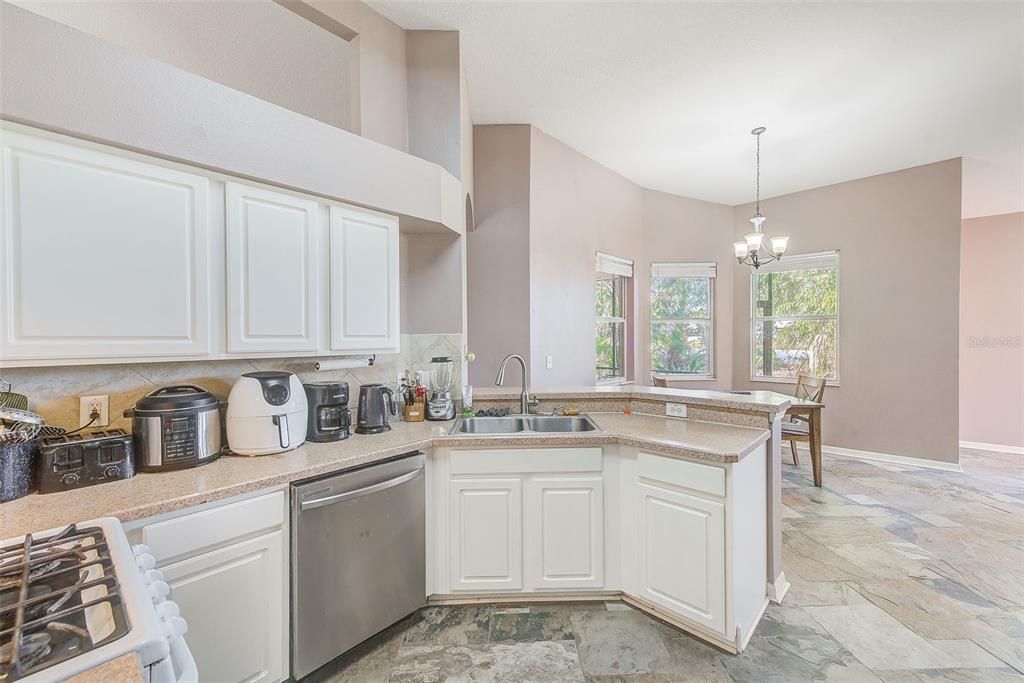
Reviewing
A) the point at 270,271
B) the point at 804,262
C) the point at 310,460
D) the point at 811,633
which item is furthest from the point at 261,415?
the point at 804,262

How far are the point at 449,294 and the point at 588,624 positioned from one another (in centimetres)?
189

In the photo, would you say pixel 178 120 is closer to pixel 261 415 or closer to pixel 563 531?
pixel 261 415

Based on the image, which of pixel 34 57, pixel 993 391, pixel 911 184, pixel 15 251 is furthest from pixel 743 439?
pixel 993 391

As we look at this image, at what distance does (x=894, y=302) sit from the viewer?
439cm

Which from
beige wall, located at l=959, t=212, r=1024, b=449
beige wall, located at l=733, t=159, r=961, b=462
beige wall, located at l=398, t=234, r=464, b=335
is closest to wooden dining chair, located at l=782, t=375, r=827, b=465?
beige wall, located at l=733, t=159, r=961, b=462

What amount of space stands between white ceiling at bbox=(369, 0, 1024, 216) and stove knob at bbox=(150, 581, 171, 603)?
2.77 metres

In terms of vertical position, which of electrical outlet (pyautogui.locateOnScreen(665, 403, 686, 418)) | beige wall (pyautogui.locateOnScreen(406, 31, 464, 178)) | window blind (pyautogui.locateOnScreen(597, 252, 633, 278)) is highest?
beige wall (pyautogui.locateOnScreen(406, 31, 464, 178))

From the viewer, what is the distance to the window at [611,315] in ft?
14.9

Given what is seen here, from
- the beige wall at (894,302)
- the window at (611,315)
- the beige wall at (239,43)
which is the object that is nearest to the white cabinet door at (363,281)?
the beige wall at (239,43)

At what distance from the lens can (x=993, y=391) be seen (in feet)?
17.6

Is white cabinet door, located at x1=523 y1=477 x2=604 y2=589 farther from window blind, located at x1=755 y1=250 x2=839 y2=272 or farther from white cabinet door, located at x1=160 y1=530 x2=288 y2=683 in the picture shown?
window blind, located at x1=755 y1=250 x2=839 y2=272

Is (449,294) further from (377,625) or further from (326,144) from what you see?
(377,625)

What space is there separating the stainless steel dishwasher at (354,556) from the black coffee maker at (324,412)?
1.12ft

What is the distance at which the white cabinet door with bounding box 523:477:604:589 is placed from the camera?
2000mm
